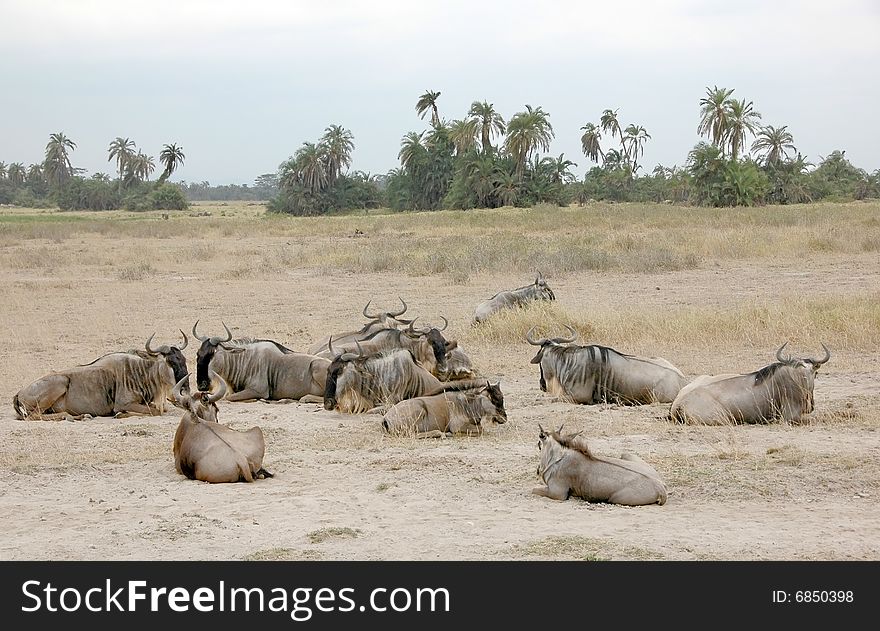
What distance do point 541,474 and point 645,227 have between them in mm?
29080

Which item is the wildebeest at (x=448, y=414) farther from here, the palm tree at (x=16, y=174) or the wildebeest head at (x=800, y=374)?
the palm tree at (x=16, y=174)

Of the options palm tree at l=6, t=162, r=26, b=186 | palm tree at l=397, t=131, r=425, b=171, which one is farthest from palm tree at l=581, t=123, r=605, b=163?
palm tree at l=6, t=162, r=26, b=186

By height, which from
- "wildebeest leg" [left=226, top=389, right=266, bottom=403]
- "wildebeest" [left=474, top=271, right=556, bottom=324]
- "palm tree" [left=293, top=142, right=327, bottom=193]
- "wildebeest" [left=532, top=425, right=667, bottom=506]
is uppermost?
"palm tree" [left=293, top=142, right=327, bottom=193]

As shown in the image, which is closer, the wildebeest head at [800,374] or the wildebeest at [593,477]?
the wildebeest at [593,477]

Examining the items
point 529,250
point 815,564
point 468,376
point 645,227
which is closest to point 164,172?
point 645,227

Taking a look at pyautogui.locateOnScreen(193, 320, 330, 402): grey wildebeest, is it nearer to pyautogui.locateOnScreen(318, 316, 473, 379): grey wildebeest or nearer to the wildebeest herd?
the wildebeest herd

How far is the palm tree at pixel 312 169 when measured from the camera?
7412cm

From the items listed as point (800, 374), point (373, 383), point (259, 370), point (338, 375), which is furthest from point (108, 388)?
point (800, 374)

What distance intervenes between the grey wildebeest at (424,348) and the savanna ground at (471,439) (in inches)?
22.6

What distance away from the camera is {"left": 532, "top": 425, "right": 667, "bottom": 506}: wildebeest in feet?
22.1

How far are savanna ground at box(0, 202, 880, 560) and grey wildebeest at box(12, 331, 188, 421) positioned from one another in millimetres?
226

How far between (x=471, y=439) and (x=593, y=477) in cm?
217

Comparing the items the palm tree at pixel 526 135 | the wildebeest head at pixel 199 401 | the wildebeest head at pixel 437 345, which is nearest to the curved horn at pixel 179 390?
the wildebeest head at pixel 199 401

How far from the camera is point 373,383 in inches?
404
